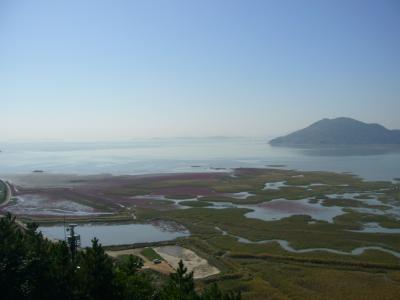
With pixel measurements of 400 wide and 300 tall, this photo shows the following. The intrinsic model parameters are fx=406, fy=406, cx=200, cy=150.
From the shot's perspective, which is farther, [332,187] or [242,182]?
[242,182]

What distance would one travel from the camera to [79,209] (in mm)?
63094

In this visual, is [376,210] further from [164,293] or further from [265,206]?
[164,293]

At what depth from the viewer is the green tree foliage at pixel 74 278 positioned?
2033cm

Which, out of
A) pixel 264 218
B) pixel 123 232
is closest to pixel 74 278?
pixel 123 232

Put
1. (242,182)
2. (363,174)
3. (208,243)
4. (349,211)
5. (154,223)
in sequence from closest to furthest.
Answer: (208,243), (154,223), (349,211), (242,182), (363,174)

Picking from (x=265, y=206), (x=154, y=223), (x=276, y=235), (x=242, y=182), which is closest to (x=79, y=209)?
(x=154, y=223)

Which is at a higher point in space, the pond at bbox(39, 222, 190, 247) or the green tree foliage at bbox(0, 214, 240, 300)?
the green tree foliage at bbox(0, 214, 240, 300)

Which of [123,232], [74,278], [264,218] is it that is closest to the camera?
[74,278]

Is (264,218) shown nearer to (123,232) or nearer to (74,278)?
(123,232)

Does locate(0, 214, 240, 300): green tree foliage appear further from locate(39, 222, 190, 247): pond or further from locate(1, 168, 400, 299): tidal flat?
locate(39, 222, 190, 247): pond

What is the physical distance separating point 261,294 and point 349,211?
32058 mm

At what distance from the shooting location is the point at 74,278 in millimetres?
21625

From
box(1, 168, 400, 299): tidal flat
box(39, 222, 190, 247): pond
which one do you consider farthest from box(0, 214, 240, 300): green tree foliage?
box(39, 222, 190, 247): pond

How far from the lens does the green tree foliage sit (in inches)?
800
